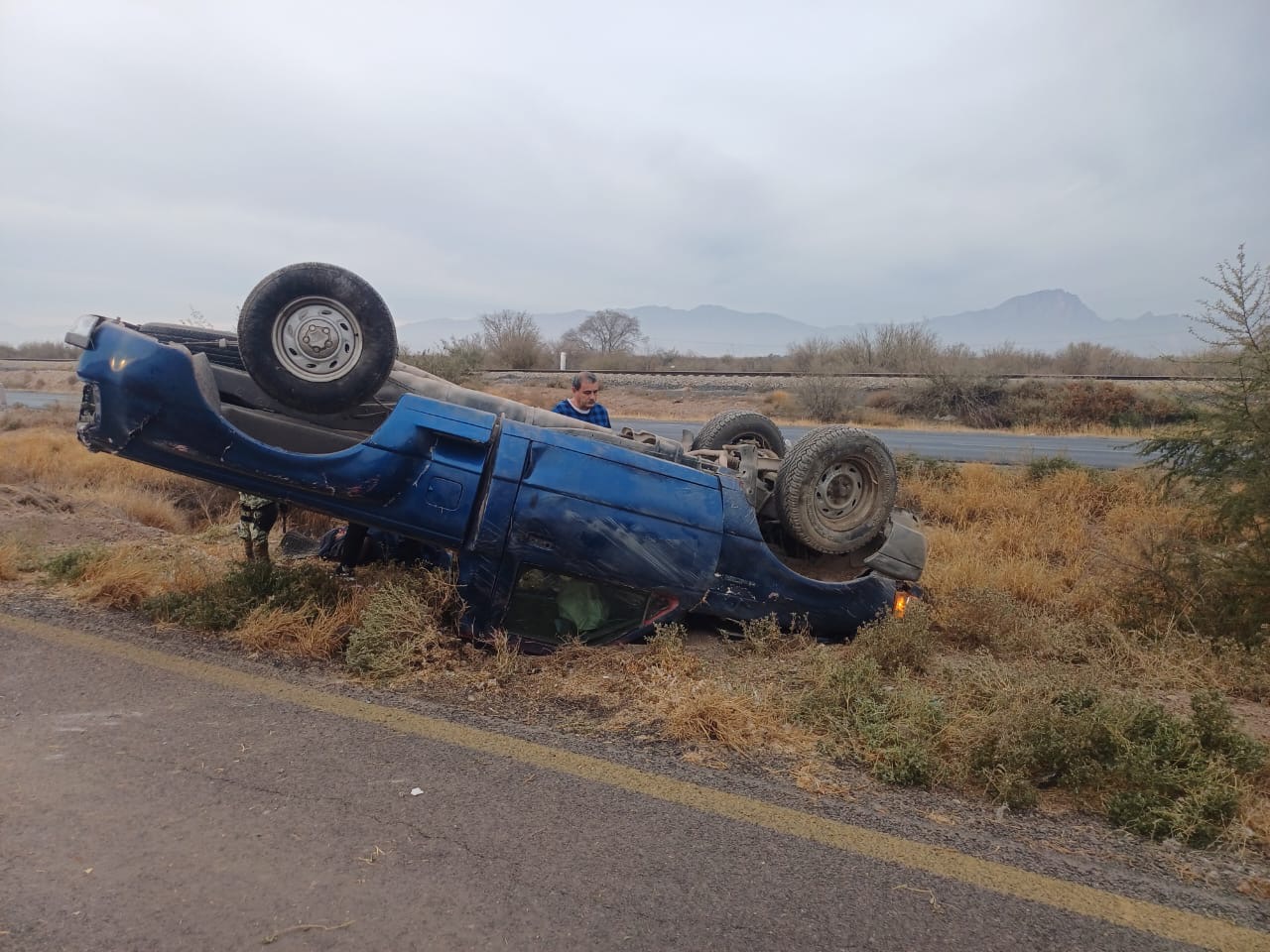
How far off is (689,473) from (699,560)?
474mm

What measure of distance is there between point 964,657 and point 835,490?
3.97 ft

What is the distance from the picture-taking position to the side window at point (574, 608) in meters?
4.42

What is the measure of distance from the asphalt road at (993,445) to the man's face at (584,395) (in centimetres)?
734

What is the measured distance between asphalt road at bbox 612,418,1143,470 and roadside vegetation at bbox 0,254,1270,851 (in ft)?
18.1

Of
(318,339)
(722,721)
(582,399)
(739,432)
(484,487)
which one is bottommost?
(722,721)

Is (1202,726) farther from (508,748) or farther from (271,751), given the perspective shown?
(271,751)

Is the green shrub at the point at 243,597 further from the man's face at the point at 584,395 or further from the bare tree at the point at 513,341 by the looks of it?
the bare tree at the point at 513,341

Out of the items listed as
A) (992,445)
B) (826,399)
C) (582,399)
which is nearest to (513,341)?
(826,399)

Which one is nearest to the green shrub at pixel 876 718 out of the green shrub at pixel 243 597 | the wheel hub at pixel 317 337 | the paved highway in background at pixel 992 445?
the green shrub at pixel 243 597

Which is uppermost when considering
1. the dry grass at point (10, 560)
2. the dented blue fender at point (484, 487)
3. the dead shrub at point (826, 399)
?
the dead shrub at point (826, 399)

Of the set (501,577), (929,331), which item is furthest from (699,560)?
(929,331)

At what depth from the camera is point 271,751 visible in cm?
320

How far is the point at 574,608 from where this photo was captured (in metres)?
4.52

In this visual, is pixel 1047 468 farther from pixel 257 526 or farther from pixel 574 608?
pixel 257 526
